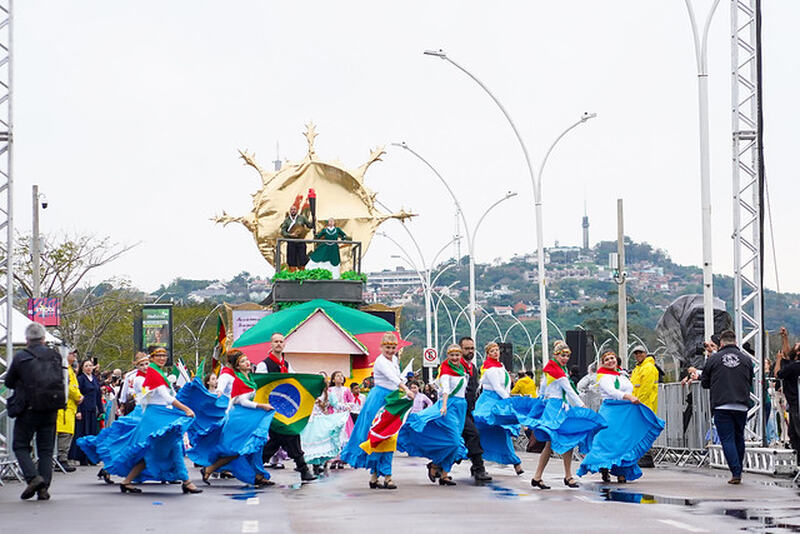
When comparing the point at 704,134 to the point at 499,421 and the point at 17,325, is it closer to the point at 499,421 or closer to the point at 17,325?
the point at 499,421

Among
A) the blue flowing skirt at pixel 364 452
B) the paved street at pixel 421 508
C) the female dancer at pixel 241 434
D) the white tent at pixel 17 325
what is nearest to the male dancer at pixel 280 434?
the paved street at pixel 421 508

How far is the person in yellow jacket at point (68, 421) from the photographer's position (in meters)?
22.3

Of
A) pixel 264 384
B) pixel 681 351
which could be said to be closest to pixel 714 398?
pixel 264 384

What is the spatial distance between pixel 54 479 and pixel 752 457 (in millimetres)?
9977

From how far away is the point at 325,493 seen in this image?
653 inches

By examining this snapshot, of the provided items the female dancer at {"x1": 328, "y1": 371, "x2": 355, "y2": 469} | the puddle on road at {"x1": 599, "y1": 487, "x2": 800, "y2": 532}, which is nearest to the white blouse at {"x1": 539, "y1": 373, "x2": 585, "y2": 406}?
the puddle on road at {"x1": 599, "y1": 487, "x2": 800, "y2": 532}

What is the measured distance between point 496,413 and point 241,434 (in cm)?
345

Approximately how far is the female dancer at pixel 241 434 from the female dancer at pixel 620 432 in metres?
3.98

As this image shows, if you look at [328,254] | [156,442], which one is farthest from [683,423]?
[328,254]

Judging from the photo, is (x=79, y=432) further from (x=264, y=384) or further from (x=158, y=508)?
(x=158, y=508)

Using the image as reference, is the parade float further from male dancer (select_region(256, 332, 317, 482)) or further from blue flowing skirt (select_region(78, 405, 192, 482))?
blue flowing skirt (select_region(78, 405, 192, 482))

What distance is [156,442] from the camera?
669 inches

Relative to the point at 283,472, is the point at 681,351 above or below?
above

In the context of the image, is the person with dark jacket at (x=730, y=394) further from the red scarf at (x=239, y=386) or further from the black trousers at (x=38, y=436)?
the black trousers at (x=38, y=436)
